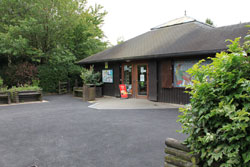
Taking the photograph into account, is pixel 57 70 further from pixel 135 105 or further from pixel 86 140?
pixel 86 140

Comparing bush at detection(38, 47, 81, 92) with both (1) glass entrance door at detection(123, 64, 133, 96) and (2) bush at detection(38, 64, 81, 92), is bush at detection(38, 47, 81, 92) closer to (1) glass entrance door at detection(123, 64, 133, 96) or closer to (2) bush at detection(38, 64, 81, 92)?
(2) bush at detection(38, 64, 81, 92)

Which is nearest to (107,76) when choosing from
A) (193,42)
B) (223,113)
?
(193,42)

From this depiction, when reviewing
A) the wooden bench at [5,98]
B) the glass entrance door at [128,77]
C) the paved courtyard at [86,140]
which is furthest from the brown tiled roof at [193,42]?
the wooden bench at [5,98]

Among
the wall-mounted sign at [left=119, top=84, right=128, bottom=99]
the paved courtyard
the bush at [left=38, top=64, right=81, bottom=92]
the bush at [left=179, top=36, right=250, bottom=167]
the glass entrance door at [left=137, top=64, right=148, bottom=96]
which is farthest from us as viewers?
the bush at [left=38, top=64, right=81, bottom=92]

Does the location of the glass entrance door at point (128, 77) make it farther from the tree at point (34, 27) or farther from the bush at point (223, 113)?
the bush at point (223, 113)

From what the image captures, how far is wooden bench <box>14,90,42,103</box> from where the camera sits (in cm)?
1008

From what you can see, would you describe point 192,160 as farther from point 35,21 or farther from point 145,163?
point 35,21

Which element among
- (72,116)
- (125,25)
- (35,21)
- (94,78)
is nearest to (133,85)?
(94,78)

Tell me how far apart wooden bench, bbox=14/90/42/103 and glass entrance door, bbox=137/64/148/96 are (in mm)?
6052

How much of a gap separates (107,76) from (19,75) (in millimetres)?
6283

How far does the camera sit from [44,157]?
11.4 ft

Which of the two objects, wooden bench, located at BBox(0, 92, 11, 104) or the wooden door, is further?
the wooden door

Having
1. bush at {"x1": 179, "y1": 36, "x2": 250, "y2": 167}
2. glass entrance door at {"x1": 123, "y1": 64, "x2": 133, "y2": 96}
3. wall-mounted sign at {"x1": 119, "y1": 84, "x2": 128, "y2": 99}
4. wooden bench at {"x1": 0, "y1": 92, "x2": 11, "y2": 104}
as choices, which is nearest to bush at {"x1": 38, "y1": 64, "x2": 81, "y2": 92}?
wooden bench at {"x1": 0, "y1": 92, "x2": 11, "y2": 104}

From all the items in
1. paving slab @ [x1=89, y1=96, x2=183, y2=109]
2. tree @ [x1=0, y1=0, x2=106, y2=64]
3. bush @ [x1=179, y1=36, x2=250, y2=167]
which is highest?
tree @ [x1=0, y1=0, x2=106, y2=64]
